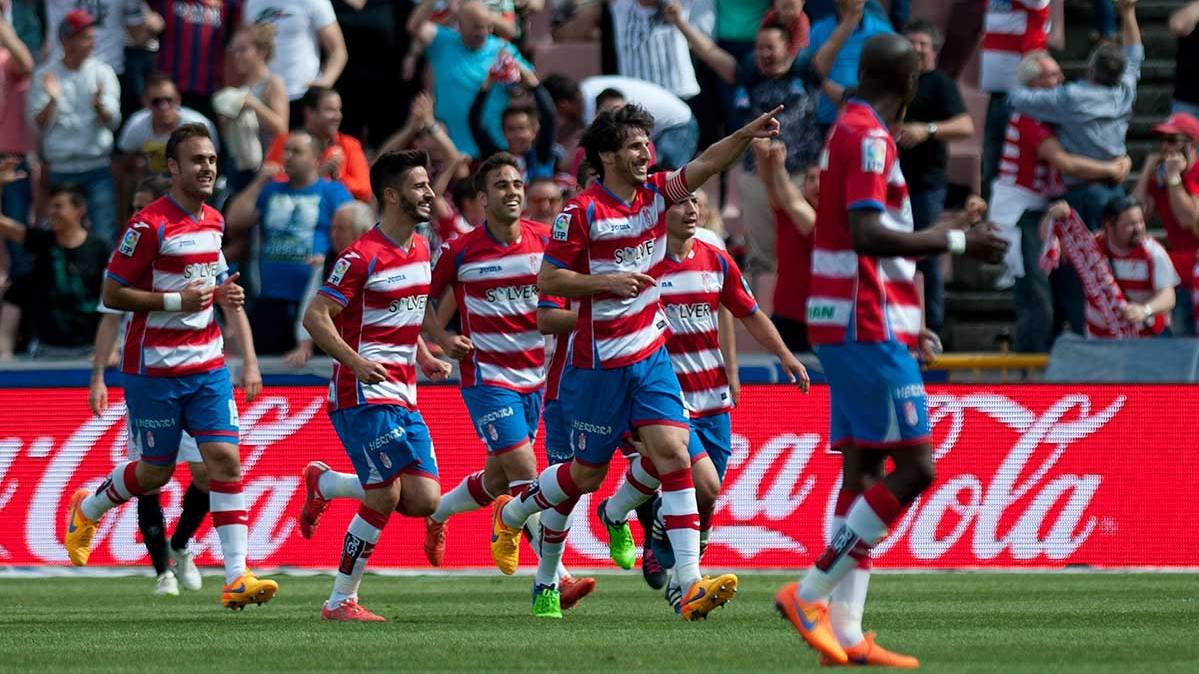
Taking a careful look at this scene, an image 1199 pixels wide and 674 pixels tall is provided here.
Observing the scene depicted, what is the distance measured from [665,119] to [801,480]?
3.60 m

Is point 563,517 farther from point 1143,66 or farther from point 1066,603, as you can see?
point 1143,66

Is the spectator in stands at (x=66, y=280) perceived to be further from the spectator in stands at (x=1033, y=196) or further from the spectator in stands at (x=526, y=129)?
the spectator in stands at (x=1033, y=196)

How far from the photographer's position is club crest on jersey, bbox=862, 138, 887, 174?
7.58 m

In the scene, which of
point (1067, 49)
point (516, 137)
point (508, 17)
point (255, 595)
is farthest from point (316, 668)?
point (1067, 49)

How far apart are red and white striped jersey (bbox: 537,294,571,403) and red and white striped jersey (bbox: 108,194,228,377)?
1798 mm

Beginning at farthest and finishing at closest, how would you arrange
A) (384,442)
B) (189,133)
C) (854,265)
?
(189,133), (384,442), (854,265)

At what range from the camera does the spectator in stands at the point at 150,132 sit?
16375mm

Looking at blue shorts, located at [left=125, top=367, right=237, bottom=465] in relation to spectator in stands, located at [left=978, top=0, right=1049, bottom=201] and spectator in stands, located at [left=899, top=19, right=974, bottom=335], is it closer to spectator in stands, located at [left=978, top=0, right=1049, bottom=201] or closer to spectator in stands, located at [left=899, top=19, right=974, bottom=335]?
spectator in stands, located at [left=899, top=19, right=974, bottom=335]

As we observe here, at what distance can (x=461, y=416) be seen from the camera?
14352 mm

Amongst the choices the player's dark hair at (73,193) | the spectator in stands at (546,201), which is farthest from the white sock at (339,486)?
the player's dark hair at (73,193)

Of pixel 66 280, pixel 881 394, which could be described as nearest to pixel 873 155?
pixel 881 394

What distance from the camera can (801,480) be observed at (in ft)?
46.4

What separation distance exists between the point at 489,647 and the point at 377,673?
103cm

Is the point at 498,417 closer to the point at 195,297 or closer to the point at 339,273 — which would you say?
the point at 339,273
